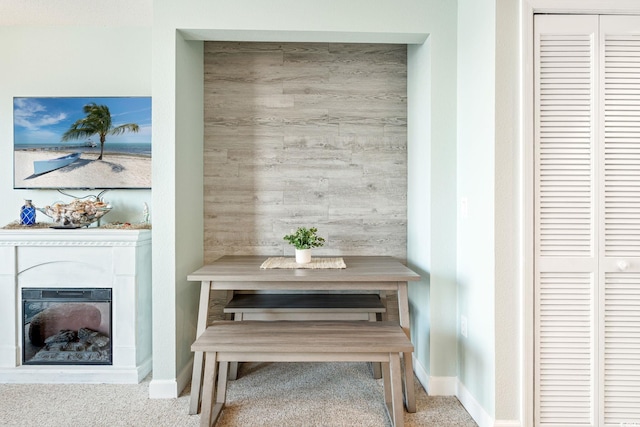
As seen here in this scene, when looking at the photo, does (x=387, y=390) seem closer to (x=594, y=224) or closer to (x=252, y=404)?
(x=252, y=404)

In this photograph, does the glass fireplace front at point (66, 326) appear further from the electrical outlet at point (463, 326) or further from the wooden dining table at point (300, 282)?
the electrical outlet at point (463, 326)

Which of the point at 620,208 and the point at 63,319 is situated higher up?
the point at 620,208

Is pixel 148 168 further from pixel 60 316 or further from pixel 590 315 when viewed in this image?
pixel 590 315

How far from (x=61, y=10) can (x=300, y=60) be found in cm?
175

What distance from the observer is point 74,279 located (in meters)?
2.54

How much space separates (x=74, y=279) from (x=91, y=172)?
85 cm

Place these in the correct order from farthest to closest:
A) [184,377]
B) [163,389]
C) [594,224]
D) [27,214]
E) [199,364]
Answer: [27,214] → [184,377] → [163,389] → [199,364] → [594,224]

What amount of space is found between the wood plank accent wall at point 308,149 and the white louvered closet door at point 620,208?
1.33 meters

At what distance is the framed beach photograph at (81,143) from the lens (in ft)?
9.53

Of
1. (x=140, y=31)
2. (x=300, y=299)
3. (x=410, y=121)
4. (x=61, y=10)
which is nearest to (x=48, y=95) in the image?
(x=61, y=10)

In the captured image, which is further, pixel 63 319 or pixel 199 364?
pixel 63 319

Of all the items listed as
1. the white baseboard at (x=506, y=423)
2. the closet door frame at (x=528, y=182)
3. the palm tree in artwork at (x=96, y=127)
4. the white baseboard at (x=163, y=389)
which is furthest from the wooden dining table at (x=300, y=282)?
the palm tree in artwork at (x=96, y=127)

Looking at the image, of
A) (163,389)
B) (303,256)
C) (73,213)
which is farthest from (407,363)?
(73,213)

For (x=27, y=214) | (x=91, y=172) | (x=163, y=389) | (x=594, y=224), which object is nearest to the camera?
A: (x=594, y=224)
